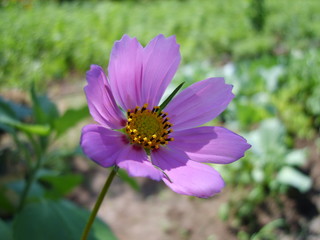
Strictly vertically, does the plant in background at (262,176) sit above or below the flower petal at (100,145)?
below

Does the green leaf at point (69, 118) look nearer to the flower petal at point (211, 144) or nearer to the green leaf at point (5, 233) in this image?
the green leaf at point (5, 233)

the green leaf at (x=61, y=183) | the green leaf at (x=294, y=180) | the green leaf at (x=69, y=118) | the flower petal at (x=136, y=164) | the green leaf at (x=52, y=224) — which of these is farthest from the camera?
the green leaf at (x=294, y=180)

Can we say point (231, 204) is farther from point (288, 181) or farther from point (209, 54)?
point (209, 54)

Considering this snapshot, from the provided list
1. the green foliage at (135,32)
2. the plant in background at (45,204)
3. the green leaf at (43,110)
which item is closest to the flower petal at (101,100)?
the plant in background at (45,204)

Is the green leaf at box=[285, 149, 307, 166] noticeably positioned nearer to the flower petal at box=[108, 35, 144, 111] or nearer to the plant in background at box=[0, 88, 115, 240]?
the plant in background at box=[0, 88, 115, 240]

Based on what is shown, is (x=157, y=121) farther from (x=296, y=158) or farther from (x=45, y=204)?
(x=296, y=158)

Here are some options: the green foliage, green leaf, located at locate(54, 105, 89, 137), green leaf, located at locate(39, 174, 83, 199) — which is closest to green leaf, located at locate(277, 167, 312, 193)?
green leaf, located at locate(39, 174, 83, 199)

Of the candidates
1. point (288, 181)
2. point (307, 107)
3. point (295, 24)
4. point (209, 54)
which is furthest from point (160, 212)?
point (295, 24)
